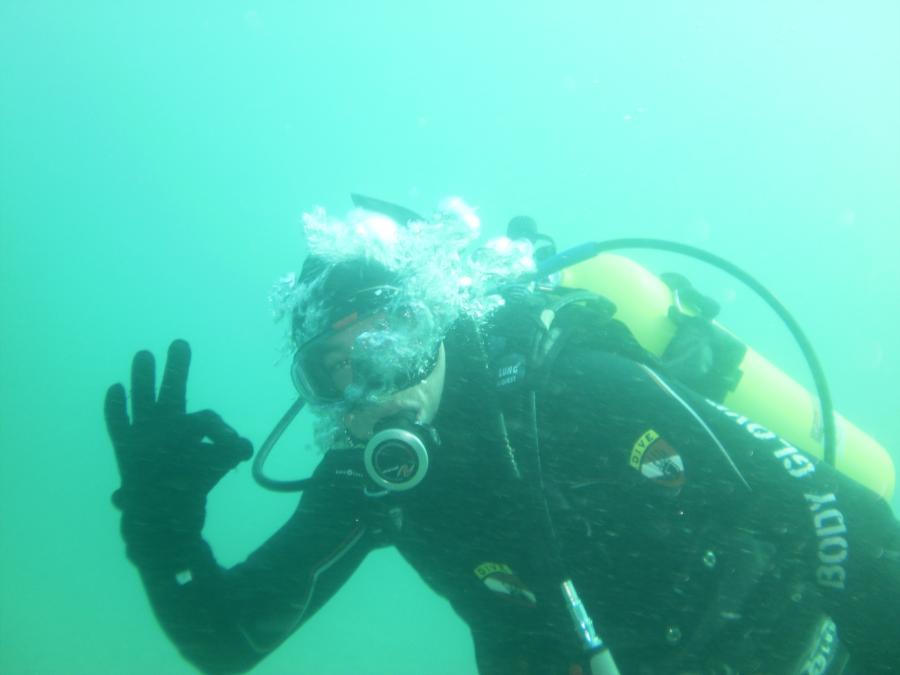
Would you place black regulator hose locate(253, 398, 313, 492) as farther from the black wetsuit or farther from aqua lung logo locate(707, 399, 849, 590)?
aqua lung logo locate(707, 399, 849, 590)

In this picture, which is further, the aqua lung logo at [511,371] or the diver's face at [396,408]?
the diver's face at [396,408]

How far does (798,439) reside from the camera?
3.53 metres

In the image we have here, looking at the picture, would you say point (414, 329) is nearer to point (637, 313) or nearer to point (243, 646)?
point (637, 313)

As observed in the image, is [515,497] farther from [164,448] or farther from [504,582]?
[164,448]

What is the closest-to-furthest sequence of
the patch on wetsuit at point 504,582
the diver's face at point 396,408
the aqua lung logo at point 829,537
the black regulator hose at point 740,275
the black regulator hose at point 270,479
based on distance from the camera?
the aqua lung logo at point 829,537 → the patch on wetsuit at point 504,582 → the diver's face at point 396,408 → the black regulator hose at point 740,275 → the black regulator hose at point 270,479

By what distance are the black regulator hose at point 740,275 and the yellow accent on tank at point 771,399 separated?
393mm

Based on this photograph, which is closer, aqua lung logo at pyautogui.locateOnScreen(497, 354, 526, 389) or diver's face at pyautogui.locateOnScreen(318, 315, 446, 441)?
aqua lung logo at pyautogui.locateOnScreen(497, 354, 526, 389)

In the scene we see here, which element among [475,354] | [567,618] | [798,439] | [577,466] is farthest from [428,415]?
[798,439]

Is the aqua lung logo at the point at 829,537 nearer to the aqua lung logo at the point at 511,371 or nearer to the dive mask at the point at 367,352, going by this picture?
the aqua lung logo at the point at 511,371

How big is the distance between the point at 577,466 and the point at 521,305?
0.93m

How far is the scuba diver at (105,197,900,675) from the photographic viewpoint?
7.28 feet

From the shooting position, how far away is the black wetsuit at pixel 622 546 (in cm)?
217

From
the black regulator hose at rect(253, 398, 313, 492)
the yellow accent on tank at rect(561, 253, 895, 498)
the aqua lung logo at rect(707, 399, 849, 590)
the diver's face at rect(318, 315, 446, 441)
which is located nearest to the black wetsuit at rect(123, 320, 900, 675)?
the aqua lung logo at rect(707, 399, 849, 590)

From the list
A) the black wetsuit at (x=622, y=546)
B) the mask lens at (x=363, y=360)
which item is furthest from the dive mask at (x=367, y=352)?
the black wetsuit at (x=622, y=546)
